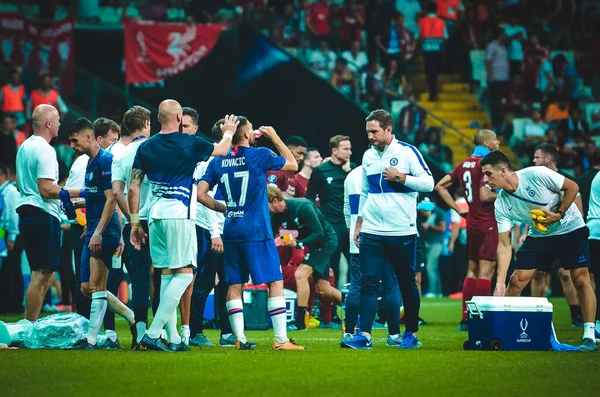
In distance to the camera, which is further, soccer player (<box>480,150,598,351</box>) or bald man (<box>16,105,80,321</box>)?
bald man (<box>16,105,80,321</box>)

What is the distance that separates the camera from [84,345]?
36.5ft

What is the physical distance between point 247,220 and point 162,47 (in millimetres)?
12232

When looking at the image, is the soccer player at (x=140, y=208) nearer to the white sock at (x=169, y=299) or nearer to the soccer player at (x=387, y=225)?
the white sock at (x=169, y=299)

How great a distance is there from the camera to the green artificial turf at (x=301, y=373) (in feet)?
25.2

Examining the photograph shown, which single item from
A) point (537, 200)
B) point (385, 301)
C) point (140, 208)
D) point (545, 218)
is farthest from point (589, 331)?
point (140, 208)

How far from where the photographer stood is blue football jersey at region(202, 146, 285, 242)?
35.8 feet

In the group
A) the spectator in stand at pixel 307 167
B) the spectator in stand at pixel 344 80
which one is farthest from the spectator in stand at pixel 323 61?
the spectator in stand at pixel 307 167

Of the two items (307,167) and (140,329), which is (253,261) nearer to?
(140,329)

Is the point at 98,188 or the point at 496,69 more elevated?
the point at 496,69

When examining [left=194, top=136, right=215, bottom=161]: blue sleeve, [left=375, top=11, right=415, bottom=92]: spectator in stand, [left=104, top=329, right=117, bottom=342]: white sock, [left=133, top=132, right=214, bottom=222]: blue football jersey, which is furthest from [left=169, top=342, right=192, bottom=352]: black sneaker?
[left=375, top=11, right=415, bottom=92]: spectator in stand

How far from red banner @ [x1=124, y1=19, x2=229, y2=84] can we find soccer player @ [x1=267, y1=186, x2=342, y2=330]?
8.21m

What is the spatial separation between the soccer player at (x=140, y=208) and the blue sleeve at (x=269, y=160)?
3.89 feet

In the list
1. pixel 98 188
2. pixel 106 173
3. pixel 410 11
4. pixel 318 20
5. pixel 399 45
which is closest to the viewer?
pixel 106 173

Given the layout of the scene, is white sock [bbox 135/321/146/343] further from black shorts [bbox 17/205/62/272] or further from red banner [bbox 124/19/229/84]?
red banner [bbox 124/19/229/84]
